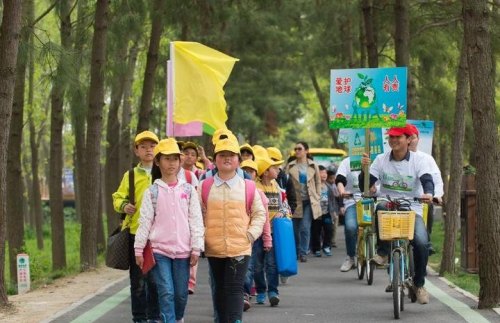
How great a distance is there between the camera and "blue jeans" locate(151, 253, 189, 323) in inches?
347

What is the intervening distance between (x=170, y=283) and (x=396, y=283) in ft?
9.65

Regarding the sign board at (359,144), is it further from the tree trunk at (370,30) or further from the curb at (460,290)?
the tree trunk at (370,30)

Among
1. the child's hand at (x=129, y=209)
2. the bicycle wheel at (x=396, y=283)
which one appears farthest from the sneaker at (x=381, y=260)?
the child's hand at (x=129, y=209)

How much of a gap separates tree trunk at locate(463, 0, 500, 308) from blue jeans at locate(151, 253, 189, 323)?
3.77 m

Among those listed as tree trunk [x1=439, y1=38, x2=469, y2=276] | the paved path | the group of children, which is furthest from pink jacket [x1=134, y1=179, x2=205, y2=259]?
tree trunk [x1=439, y1=38, x2=469, y2=276]

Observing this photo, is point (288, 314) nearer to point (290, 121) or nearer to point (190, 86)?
point (190, 86)

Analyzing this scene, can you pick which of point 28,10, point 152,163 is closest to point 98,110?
point 28,10

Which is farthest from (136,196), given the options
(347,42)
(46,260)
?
(347,42)

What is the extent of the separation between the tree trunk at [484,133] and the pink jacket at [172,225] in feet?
12.5

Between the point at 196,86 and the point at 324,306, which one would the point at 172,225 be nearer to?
the point at 324,306

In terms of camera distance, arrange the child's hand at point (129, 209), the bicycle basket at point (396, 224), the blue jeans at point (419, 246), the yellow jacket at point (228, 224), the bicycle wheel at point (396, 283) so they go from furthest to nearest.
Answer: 1. the blue jeans at point (419, 246)
2. the bicycle basket at point (396, 224)
3. the bicycle wheel at point (396, 283)
4. the child's hand at point (129, 209)
5. the yellow jacket at point (228, 224)

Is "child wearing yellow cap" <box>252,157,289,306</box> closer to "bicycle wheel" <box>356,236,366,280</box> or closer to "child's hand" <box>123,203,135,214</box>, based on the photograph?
"bicycle wheel" <box>356,236,366,280</box>

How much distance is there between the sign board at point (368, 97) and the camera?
47.9ft

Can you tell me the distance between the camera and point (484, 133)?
1147cm
